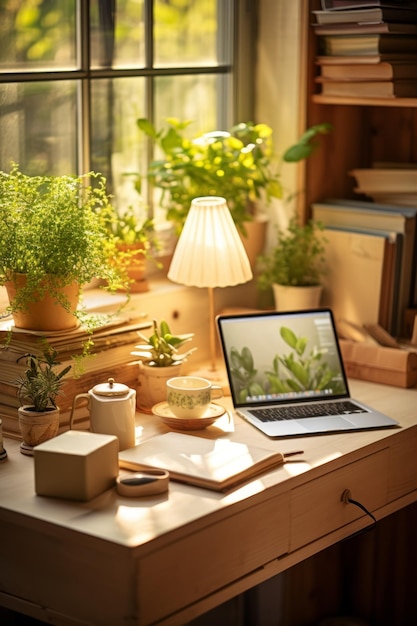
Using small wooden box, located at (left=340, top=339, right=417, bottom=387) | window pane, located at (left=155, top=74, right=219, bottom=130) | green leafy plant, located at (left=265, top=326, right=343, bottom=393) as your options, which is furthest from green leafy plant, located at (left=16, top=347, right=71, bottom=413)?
window pane, located at (left=155, top=74, right=219, bottom=130)

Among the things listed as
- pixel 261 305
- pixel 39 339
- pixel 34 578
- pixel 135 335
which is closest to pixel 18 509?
pixel 34 578

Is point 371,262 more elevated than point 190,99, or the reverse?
point 190,99

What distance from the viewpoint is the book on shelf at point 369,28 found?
8.68 feet

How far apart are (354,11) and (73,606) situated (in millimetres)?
1663

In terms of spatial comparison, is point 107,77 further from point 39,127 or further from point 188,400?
point 188,400

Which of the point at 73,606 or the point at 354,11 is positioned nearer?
the point at 73,606

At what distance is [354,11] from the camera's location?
8.85 ft

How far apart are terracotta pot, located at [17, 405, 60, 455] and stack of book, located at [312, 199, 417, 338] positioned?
109 cm

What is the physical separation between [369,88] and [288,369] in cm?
80

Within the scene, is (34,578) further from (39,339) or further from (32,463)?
(39,339)

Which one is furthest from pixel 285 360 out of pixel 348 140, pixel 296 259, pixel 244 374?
pixel 348 140

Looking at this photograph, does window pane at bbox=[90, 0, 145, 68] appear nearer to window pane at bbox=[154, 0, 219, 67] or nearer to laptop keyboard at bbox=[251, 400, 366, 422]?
window pane at bbox=[154, 0, 219, 67]

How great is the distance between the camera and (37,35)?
2.45m

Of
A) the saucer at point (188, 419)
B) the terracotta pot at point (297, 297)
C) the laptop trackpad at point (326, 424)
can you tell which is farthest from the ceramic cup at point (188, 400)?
the terracotta pot at point (297, 297)
